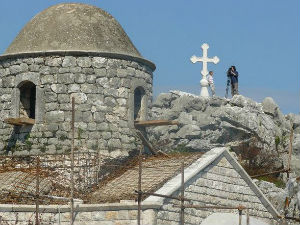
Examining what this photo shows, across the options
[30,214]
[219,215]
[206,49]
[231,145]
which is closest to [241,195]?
[219,215]

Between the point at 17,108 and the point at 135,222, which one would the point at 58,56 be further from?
the point at 135,222

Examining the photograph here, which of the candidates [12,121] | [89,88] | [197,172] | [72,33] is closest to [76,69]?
[89,88]

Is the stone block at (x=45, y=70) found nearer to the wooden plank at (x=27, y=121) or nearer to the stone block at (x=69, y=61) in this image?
the stone block at (x=69, y=61)

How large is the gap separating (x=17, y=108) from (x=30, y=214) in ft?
17.3

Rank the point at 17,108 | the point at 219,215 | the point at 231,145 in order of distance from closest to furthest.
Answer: the point at 219,215
the point at 17,108
the point at 231,145

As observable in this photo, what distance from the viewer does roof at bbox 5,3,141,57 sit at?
79.9 feet

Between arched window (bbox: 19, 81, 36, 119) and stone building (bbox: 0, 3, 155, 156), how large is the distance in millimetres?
11

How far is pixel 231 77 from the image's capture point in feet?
112

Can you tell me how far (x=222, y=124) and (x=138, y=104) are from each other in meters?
7.68

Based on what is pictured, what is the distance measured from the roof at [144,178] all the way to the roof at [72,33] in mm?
3145

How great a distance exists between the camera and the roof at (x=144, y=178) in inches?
841

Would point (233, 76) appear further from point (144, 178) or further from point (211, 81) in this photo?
point (144, 178)

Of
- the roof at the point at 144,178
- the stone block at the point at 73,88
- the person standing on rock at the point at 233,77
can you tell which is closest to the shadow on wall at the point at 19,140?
the stone block at the point at 73,88

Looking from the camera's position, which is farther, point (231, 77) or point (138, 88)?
point (231, 77)
